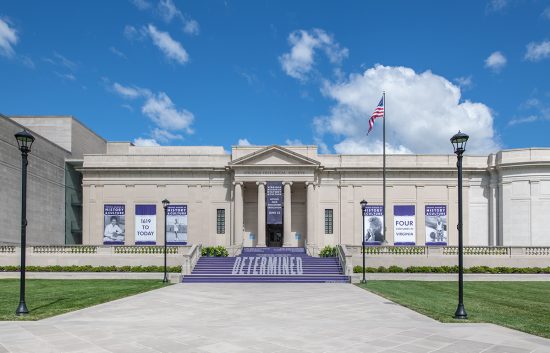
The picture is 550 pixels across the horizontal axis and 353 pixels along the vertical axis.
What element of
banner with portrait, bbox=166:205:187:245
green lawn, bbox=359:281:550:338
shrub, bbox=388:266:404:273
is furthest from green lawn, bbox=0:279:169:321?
banner with portrait, bbox=166:205:187:245

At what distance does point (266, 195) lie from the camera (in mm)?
48969

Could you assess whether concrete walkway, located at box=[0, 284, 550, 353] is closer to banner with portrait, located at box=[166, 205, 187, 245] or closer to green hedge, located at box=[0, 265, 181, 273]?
green hedge, located at box=[0, 265, 181, 273]

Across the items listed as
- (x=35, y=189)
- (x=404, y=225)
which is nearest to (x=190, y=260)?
(x=35, y=189)

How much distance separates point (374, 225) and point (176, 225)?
71.1 feet

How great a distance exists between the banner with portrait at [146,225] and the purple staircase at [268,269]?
1214cm

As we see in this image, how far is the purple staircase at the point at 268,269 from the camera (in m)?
32.2

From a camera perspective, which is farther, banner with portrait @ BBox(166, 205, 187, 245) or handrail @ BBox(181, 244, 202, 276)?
banner with portrait @ BBox(166, 205, 187, 245)

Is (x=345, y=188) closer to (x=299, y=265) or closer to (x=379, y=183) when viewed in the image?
(x=379, y=183)

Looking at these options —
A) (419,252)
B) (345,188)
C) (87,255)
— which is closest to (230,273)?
(87,255)

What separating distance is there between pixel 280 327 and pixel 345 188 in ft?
128

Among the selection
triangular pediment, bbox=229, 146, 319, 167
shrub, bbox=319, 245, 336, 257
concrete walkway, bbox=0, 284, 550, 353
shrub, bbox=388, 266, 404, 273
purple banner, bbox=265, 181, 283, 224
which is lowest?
shrub, bbox=388, 266, 404, 273

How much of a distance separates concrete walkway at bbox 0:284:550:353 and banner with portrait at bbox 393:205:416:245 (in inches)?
1253

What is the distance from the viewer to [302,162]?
49.7 m

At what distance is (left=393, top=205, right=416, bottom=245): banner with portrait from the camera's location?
166 ft
